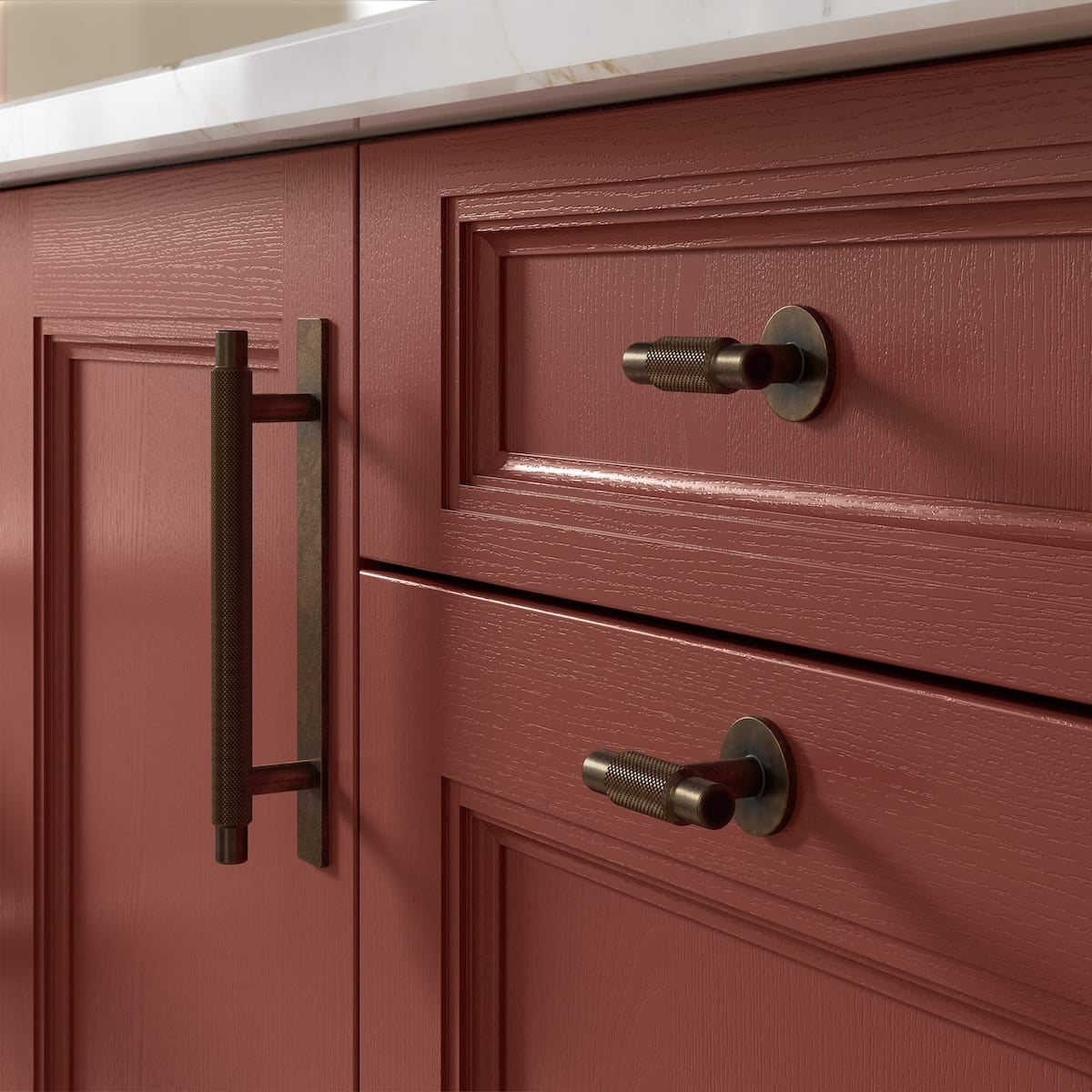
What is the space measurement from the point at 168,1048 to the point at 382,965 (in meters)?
0.21

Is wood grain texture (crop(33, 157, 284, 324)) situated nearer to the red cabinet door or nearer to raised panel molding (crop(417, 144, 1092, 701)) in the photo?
the red cabinet door

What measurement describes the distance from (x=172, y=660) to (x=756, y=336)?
409mm

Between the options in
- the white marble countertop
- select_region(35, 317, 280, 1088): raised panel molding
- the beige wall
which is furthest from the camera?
the beige wall

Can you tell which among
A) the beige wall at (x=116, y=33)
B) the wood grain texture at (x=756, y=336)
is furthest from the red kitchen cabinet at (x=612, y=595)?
the beige wall at (x=116, y=33)

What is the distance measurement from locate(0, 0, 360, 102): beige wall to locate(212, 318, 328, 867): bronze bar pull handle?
803mm

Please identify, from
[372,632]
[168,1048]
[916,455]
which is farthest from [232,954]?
[916,455]

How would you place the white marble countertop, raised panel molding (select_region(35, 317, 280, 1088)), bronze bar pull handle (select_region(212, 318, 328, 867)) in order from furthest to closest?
raised panel molding (select_region(35, 317, 280, 1088)) < bronze bar pull handle (select_region(212, 318, 328, 867)) < the white marble countertop

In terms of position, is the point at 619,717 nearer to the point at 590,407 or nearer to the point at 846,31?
the point at 590,407

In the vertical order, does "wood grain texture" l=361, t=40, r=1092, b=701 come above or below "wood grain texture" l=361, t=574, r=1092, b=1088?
above

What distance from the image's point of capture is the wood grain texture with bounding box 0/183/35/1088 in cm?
82

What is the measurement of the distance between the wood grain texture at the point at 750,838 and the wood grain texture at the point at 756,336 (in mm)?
18

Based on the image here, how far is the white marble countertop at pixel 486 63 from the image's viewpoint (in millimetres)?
370

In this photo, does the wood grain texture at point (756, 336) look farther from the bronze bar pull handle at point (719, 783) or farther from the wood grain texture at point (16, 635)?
the wood grain texture at point (16, 635)

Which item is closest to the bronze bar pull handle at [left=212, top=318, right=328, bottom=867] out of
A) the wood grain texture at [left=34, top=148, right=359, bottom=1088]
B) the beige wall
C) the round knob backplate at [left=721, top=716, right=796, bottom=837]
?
the wood grain texture at [left=34, top=148, right=359, bottom=1088]
